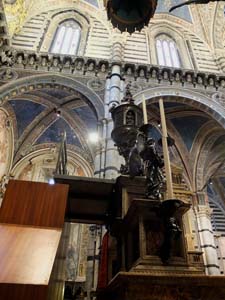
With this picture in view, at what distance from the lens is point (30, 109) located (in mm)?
10625

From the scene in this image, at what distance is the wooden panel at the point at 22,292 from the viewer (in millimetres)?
1108

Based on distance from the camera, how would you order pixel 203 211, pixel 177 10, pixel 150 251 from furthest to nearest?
pixel 177 10 → pixel 203 211 → pixel 150 251

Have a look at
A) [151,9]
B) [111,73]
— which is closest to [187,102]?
[111,73]

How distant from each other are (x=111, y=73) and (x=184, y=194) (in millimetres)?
5655

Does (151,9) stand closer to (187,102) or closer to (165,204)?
Result: (165,204)

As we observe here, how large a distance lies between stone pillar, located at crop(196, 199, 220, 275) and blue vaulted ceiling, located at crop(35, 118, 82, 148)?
20.0 ft

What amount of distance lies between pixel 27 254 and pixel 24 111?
9909 mm

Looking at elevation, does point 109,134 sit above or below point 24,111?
below

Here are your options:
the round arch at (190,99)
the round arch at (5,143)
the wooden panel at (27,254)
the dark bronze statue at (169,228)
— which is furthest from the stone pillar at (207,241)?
the wooden panel at (27,254)

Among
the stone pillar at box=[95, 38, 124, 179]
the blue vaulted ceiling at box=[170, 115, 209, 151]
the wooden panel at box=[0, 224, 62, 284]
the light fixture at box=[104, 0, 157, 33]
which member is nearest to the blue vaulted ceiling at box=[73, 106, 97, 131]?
the stone pillar at box=[95, 38, 124, 179]

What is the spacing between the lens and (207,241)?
32.7 ft

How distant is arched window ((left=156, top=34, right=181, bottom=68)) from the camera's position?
35.6 ft

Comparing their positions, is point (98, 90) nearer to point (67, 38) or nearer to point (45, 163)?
point (67, 38)

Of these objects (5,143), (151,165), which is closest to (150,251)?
(151,165)
